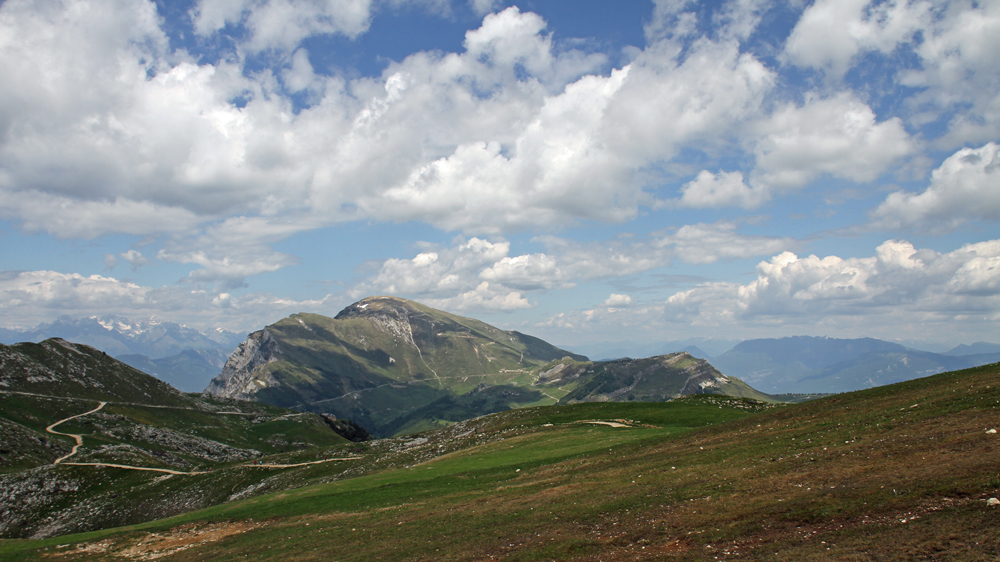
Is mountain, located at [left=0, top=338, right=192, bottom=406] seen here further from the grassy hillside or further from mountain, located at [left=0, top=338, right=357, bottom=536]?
the grassy hillside

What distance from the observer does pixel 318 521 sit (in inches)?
1673

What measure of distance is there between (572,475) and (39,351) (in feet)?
669

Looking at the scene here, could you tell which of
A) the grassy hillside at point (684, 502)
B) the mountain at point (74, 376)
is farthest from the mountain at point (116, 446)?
the grassy hillside at point (684, 502)

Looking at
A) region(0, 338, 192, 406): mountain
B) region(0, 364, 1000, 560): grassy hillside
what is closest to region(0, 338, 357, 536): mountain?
region(0, 338, 192, 406): mountain

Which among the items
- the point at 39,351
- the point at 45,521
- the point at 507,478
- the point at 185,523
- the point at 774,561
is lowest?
the point at 45,521

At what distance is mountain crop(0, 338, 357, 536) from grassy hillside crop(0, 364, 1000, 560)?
86.0ft

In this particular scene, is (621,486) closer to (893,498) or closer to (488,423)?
(893,498)

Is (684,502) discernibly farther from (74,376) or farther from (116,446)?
(74,376)

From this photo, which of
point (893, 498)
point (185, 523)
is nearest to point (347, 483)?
point (185, 523)

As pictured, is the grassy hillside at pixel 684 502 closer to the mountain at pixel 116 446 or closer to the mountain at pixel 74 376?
the mountain at pixel 116 446

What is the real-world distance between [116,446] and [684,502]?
4739 inches

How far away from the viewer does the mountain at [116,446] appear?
73.0m

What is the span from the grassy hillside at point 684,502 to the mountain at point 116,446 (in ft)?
86.0

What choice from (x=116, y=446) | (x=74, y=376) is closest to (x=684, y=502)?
(x=116, y=446)
